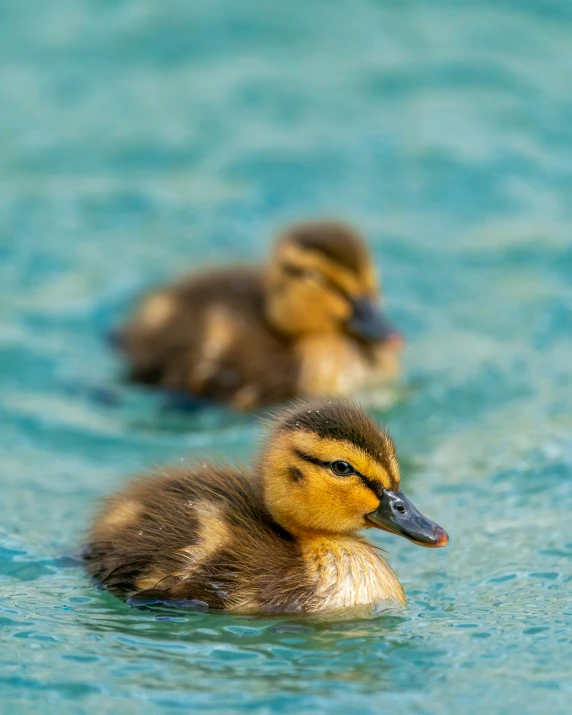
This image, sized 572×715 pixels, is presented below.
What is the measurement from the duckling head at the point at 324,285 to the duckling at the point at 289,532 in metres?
2.67

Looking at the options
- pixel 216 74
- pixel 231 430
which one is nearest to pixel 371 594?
pixel 231 430

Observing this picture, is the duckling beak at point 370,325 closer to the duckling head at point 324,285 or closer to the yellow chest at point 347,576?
the duckling head at point 324,285

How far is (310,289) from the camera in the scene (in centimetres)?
720

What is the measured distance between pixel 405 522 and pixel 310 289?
3.03 m

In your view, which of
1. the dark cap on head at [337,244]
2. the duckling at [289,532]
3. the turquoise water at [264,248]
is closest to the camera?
the turquoise water at [264,248]

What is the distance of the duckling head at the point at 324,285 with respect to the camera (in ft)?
23.3

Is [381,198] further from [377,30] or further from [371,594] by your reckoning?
[371,594]

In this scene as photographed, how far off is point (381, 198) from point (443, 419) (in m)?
2.87

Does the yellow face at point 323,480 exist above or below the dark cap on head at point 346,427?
below

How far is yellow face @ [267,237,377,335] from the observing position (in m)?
7.16

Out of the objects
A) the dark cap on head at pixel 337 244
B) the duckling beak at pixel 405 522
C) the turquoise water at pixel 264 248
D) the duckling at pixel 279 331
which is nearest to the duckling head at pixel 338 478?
the duckling beak at pixel 405 522

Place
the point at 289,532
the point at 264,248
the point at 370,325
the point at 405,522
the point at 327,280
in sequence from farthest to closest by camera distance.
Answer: the point at 264,248, the point at 327,280, the point at 370,325, the point at 289,532, the point at 405,522

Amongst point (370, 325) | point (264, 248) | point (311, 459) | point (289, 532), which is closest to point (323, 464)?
point (311, 459)

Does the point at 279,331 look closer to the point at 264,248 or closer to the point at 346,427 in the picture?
the point at 264,248
